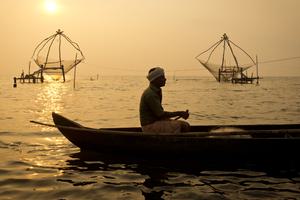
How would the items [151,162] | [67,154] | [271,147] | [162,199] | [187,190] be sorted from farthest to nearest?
[67,154] → [151,162] → [271,147] → [187,190] → [162,199]

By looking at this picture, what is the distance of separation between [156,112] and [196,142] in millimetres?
935

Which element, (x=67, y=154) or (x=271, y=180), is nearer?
(x=271, y=180)

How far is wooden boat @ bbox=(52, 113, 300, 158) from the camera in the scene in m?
7.19

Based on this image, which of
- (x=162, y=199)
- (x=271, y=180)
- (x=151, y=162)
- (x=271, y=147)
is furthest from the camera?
(x=151, y=162)

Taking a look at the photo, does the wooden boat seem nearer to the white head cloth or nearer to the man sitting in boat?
the man sitting in boat

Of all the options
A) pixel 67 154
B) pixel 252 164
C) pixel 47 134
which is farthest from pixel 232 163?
pixel 47 134

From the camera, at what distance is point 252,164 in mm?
7422

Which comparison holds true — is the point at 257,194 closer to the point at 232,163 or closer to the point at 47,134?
the point at 232,163

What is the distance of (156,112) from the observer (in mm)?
7641

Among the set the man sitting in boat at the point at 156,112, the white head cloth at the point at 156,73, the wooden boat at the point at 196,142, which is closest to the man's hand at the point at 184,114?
the man sitting in boat at the point at 156,112

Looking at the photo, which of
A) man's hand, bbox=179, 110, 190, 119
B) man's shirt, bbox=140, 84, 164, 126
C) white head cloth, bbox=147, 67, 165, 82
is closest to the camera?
white head cloth, bbox=147, 67, 165, 82

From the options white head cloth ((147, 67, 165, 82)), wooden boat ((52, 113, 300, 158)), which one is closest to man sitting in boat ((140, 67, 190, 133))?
white head cloth ((147, 67, 165, 82))

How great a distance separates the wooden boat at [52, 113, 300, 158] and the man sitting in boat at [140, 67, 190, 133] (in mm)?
343

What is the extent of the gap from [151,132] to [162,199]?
Answer: 2.45 m
